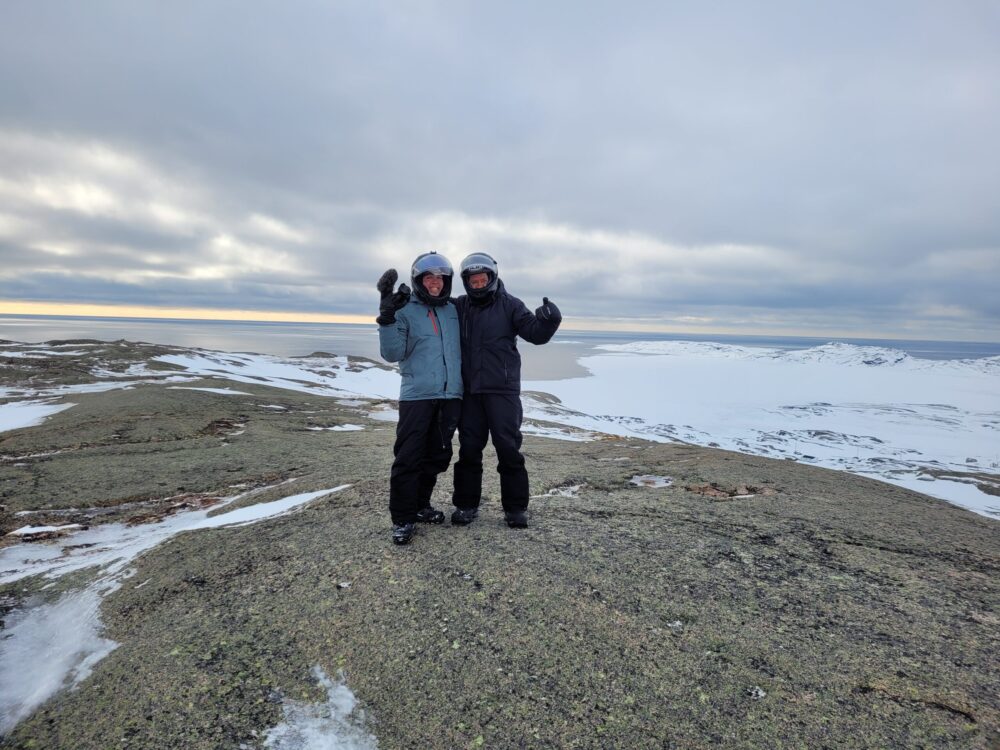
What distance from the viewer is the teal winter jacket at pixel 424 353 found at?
18.3ft

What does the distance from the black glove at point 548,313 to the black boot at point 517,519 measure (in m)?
2.34

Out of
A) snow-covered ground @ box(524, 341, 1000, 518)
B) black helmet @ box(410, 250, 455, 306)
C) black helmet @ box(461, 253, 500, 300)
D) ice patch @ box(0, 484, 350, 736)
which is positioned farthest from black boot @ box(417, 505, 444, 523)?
snow-covered ground @ box(524, 341, 1000, 518)

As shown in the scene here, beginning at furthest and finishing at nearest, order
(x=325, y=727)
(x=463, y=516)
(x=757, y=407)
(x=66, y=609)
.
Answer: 1. (x=757, y=407)
2. (x=463, y=516)
3. (x=66, y=609)
4. (x=325, y=727)

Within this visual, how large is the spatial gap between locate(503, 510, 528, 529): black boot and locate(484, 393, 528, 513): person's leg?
30 mm

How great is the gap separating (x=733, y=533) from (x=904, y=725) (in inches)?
122

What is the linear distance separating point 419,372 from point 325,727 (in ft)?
11.0

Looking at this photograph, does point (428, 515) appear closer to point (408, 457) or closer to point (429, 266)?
point (408, 457)

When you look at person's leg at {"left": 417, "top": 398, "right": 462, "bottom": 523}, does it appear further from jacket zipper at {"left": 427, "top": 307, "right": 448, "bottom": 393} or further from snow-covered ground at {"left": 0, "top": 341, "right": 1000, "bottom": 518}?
snow-covered ground at {"left": 0, "top": 341, "right": 1000, "bottom": 518}

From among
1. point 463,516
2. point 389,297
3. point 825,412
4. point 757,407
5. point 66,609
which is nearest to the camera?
point 66,609

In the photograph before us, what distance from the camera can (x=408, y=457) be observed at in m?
5.61

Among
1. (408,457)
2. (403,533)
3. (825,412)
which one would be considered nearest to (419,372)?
(408,457)

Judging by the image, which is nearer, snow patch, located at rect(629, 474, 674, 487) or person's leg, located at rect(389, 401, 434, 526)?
person's leg, located at rect(389, 401, 434, 526)

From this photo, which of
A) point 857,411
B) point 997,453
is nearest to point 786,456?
point 997,453

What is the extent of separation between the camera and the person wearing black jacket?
569cm
